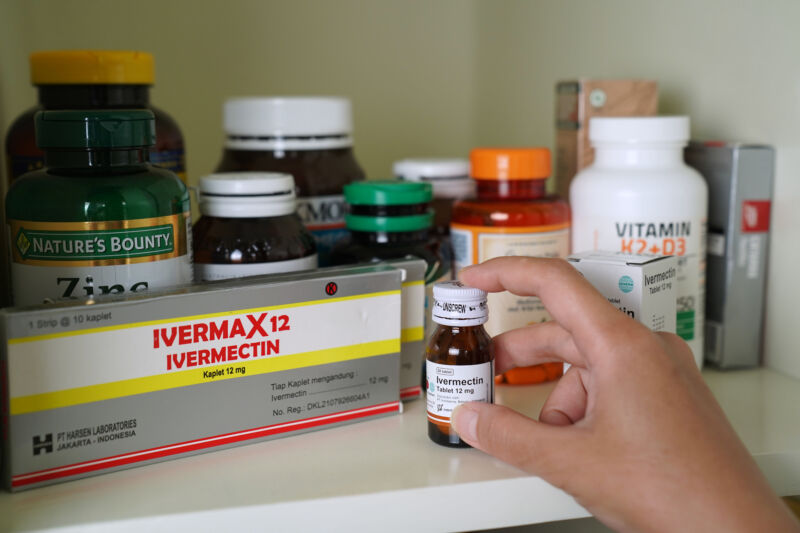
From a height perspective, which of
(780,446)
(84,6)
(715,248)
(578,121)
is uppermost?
(84,6)

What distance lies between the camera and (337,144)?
81 centimetres

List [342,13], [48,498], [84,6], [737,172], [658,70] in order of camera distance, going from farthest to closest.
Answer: [342,13] < [84,6] < [658,70] < [737,172] < [48,498]

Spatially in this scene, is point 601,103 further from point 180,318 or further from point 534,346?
point 180,318

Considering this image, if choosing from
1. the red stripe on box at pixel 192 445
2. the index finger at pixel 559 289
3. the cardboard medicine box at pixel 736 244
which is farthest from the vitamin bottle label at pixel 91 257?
the cardboard medicine box at pixel 736 244

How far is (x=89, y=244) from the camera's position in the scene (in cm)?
56

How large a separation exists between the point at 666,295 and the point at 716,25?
291 millimetres

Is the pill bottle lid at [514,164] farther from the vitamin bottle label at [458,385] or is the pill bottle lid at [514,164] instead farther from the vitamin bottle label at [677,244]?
the vitamin bottle label at [458,385]

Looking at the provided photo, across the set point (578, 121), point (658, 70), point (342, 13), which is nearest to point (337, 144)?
point (578, 121)

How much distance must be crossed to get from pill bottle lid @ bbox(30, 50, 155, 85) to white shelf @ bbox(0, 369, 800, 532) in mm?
335

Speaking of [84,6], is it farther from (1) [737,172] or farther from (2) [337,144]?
(1) [737,172]

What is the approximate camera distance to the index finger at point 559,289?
1.64ft

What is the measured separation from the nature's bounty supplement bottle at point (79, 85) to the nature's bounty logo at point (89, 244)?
149mm

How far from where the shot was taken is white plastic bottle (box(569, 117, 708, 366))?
70cm

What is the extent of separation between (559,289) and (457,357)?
0.09 m
